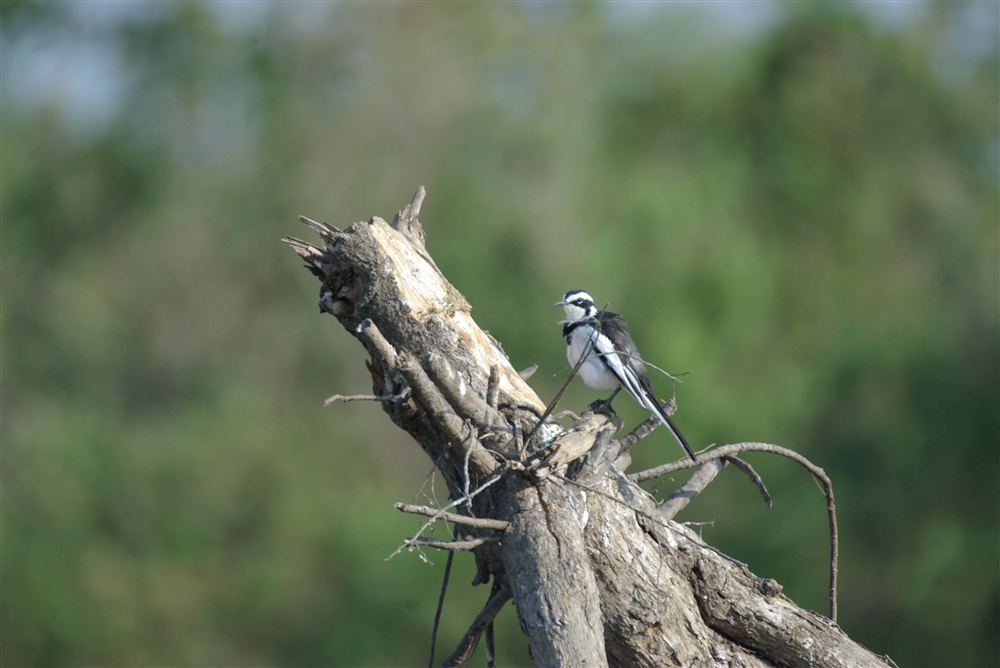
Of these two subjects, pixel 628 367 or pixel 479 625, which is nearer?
pixel 479 625

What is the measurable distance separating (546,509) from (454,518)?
0.46 metres

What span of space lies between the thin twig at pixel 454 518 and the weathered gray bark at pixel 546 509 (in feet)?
0.24

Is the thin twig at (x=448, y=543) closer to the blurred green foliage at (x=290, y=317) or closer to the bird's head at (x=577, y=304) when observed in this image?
the bird's head at (x=577, y=304)

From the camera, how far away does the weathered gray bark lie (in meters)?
4.02

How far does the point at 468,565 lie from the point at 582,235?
6.45m

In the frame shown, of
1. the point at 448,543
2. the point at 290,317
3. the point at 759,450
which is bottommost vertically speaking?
the point at 448,543

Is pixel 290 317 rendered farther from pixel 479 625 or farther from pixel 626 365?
pixel 479 625

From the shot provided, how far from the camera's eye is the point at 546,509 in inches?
162

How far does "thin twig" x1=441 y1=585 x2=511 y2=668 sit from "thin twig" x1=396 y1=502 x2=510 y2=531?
388mm

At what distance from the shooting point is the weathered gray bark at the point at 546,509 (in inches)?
158

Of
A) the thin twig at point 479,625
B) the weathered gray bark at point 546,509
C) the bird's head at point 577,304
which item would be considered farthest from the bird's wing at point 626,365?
the thin twig at point 479,625

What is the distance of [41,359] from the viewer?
62.6ft

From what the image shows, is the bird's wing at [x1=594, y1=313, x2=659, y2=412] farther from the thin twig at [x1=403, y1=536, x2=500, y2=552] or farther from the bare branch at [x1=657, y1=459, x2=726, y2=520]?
the thin twig at [x1=403, y1=536, x2=500, y2=552]

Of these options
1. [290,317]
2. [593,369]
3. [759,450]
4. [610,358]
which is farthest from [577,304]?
[290,317]
